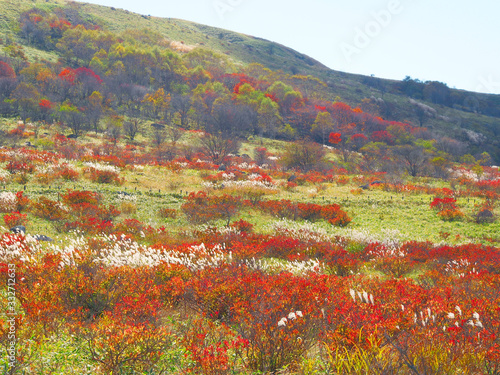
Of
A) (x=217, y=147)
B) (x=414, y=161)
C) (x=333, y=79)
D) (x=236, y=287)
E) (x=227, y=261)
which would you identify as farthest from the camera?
(x=333, y=79)

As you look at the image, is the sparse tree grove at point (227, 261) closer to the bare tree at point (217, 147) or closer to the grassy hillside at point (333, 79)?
the bare tree at point (217, 147)

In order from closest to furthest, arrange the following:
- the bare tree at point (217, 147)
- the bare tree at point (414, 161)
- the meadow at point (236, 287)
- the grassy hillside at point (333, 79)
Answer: the meadow at point (236, 287), the bare tree at point (217, 147), the bare tree at point (414, 161), the grassy hillside at point (333, 79)

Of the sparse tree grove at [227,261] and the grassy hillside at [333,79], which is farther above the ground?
the grassy hillside at [333,79]

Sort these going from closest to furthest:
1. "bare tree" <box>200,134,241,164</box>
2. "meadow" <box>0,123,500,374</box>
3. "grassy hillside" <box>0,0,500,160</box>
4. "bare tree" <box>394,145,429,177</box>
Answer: "meadow" <box>0,123,500,374</box>
"bare tree" <box>200,134,241,164</box>
"bare tree" <box>394,145,429,177</box>
"grassy hillside" <box>0,0,500,160</box>

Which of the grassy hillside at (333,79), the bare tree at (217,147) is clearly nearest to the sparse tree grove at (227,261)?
the bare tree at (217,147)

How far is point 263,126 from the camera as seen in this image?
2231 inches

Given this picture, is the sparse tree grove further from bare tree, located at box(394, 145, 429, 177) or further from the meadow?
bare tree, located at box(394, 145, 429, 177)

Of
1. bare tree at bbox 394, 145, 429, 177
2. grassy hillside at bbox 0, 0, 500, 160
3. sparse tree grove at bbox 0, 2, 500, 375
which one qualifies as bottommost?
sparse tree grove at bbox 0, 2, 500, 375

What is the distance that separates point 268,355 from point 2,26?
98514 mm

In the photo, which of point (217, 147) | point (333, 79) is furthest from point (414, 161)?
point (333, 79)

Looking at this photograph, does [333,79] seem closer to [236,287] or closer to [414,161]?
[414,161]

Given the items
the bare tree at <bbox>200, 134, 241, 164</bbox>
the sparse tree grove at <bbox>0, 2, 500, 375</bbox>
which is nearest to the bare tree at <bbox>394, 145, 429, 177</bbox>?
the sparse tree grove at <bbox>0, 2, 500, 375</bbox>

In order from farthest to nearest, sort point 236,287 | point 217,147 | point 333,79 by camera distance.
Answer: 1. point 333,79
2. point 217,147
3. point 236,287

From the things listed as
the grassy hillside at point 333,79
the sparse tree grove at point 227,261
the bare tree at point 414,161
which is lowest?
the sparse tree grove at point 227,261
